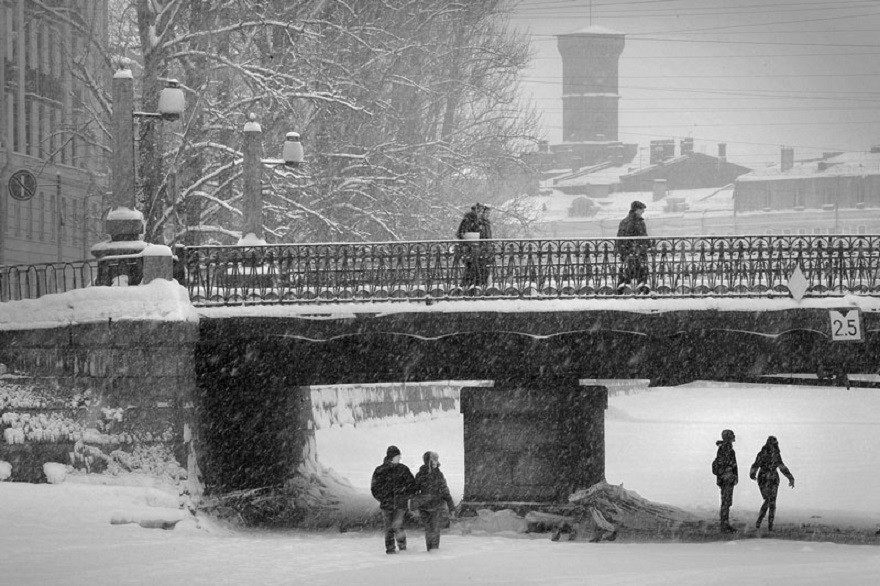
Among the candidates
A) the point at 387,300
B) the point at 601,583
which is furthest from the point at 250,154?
the point at 601,583

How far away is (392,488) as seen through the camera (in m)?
22.1

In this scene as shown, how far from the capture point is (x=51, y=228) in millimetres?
50781

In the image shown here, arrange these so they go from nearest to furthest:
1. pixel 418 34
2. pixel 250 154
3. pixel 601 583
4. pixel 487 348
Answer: pixel 601 583
pixel 487 348
pixel 250 154
pixel 418 34

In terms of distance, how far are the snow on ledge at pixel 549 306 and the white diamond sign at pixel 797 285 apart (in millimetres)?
100

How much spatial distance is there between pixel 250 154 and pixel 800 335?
9.65 meters

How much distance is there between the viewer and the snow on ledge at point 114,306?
25.5 meters

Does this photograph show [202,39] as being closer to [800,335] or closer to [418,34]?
[418,34]

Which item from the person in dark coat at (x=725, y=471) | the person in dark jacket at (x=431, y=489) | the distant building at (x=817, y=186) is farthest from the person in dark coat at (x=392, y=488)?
the distant building at (x=817, y=186)

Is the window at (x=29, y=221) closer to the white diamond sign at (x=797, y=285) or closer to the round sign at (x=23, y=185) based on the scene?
the round sign at (x=23, y=185)

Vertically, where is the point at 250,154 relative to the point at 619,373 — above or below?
above

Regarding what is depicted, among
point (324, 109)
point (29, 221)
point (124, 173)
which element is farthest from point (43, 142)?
point (124, 173)

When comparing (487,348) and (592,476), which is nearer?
(487,348)

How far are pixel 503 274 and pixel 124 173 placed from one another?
5982 millimetres

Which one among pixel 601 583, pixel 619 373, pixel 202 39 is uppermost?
pixel 202 39
